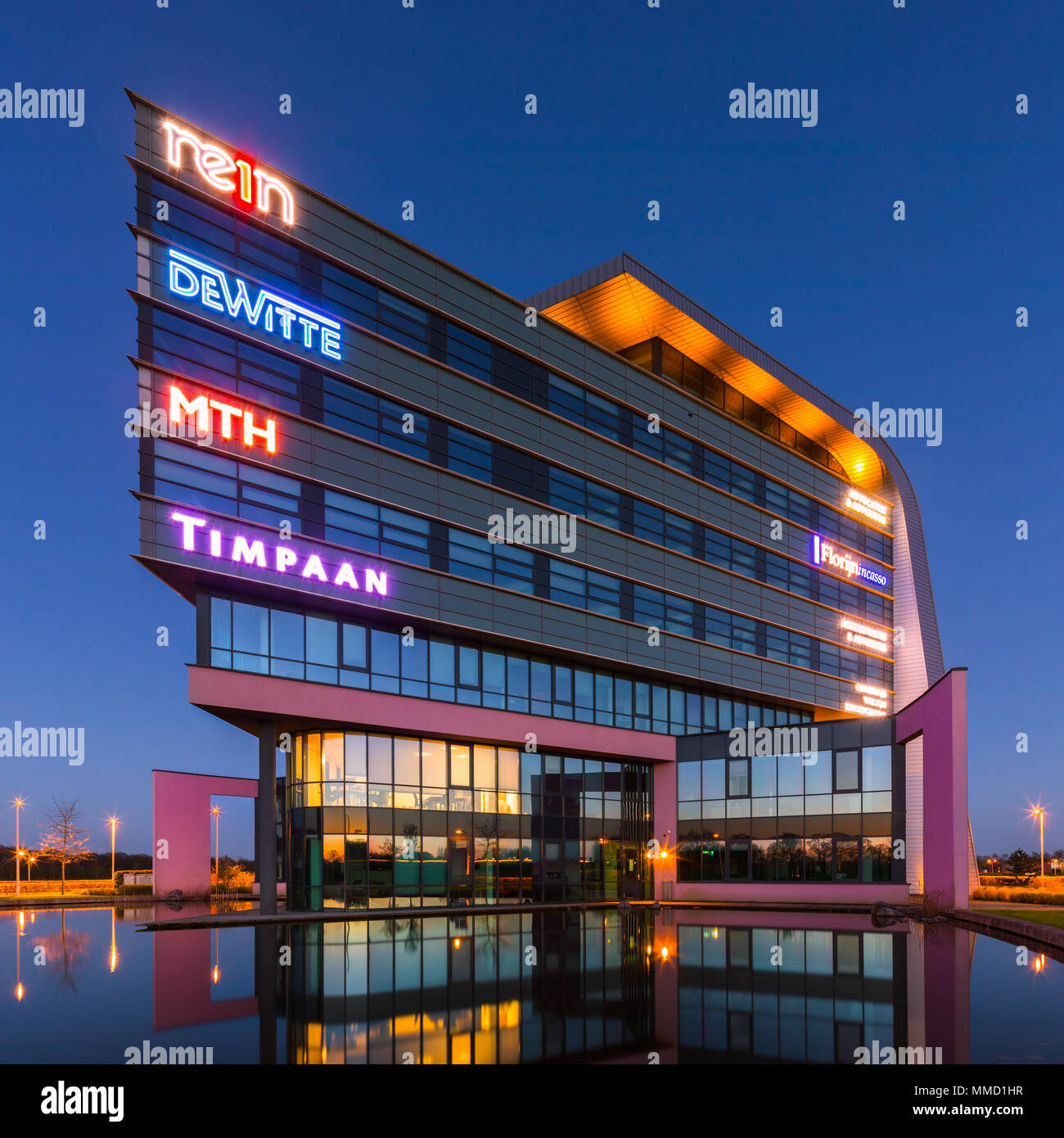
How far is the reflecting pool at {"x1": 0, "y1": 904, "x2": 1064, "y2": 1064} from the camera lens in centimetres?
1096

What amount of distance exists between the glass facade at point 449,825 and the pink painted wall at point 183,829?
1133cm

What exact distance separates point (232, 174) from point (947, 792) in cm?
3137

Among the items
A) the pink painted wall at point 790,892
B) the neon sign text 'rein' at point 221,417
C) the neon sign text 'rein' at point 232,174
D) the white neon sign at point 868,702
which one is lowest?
the pink painted wall at point 790,892

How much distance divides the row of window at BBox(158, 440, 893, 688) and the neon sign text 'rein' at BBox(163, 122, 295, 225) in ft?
30.6

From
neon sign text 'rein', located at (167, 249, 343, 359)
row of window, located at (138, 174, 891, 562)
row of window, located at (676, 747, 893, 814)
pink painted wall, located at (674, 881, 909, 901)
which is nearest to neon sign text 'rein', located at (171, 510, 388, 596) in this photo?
row of window, located at (138, 174, 891, 562)

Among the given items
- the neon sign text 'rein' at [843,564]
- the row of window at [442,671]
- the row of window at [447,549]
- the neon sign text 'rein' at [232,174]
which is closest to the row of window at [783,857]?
the row of window at [442,671]

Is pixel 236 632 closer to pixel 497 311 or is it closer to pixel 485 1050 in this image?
pixel 497 311

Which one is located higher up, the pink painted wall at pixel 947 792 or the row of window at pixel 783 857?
the pink painted wall at pixel 947 792

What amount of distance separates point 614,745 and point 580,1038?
34832 mm

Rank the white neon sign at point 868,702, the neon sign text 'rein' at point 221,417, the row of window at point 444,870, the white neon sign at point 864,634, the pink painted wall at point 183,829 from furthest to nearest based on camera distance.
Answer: the white neon sign at point 864,634
the white neon sign at point 868,702
the pink painted wall at point 183,829
the row of window at point 444,870
the neon sign text 'rein' at point 221,417

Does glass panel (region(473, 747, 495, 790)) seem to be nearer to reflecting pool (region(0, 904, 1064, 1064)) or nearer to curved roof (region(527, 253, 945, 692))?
reflecting pool (region(0, 904, 1064, 1064))

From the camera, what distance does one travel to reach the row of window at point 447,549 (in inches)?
1236

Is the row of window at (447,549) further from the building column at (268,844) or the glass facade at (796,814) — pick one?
the building column at (268,844)
